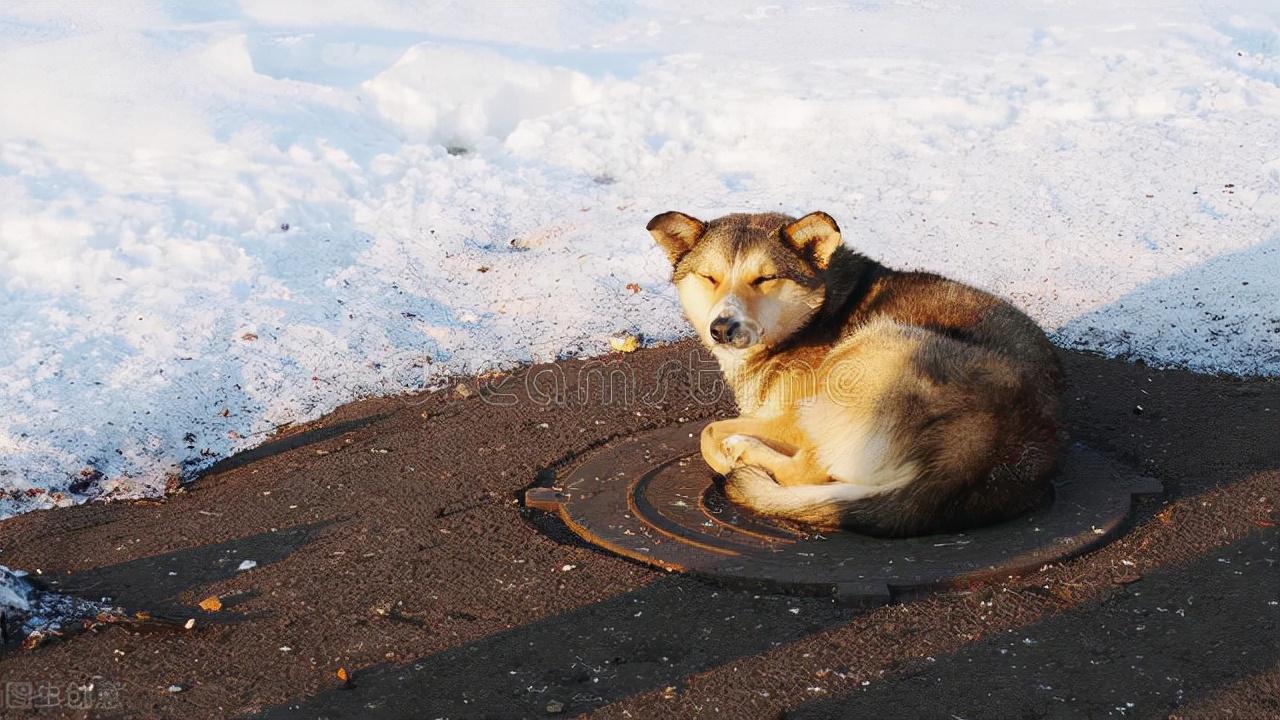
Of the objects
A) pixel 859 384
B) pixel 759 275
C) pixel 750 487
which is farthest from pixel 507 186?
pixel 859 384

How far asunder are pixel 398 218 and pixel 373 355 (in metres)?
1.80

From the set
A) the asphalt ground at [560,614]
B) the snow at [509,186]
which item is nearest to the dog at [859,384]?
the asphalt ground at [560,614]

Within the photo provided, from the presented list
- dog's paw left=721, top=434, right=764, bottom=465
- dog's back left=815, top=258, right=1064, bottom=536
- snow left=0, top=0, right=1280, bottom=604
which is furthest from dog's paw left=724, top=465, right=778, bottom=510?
snow left=0, top=0, right=1280, bottom=604

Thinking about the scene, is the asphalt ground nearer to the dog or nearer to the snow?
the dog

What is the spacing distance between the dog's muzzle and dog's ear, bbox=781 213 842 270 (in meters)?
0.51

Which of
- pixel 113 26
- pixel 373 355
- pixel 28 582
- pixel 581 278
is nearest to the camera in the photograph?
pixel 28 582

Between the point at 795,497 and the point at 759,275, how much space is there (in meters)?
1.04

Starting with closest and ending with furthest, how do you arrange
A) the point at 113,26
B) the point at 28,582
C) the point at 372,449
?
1. the point at 28,582
2. the point at 372,449
3. the point at 113,26

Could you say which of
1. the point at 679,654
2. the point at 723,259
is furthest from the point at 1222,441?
the point at 679,654

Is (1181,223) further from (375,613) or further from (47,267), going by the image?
(47,267)

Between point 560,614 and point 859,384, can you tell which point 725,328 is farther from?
point 560,614

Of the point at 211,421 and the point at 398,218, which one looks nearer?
the point at 211,421

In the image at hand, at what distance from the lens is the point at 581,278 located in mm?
8203

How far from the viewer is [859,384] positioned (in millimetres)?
4871
